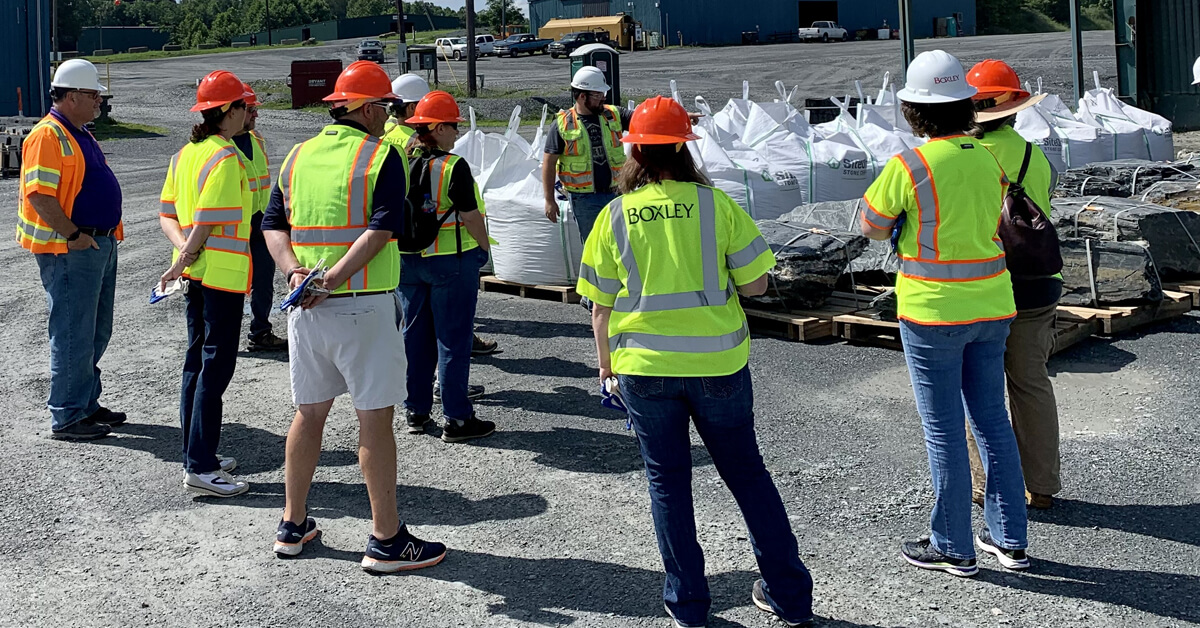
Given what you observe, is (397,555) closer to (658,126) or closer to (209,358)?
→ (209,358)

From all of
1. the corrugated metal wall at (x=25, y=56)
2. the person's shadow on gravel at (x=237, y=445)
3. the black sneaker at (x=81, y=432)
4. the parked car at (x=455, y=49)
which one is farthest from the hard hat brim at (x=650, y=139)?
the parked car at (x=455, y=49)

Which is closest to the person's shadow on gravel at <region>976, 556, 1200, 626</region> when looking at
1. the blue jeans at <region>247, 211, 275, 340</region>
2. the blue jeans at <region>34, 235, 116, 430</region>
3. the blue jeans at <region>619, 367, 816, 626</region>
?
the blue jeans at <region>619, 367, 816, 626</region>

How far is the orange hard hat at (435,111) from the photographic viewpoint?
557cm

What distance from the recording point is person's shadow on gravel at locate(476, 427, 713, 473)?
530 cm

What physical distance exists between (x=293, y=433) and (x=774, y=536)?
5.93 feet

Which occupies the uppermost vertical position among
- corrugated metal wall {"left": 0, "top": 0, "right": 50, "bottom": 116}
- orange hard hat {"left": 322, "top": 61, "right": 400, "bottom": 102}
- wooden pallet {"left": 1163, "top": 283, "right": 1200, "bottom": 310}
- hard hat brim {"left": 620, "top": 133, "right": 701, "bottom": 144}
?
corrugated metal wall {"left": 0, "top": 0, "right": 50, "bottom": 116}

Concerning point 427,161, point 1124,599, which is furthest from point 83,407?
point 1124,599

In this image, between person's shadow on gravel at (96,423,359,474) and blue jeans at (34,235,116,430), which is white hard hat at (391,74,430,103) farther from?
person's shadow on gravel at (96,423,359,474)

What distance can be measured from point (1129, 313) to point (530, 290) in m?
4.15

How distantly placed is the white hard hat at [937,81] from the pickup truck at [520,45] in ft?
167

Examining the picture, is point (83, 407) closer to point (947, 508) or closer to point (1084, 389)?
point (947, 508)

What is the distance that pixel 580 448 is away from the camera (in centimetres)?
557

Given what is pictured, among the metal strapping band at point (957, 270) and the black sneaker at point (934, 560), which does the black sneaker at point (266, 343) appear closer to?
the black sneaker at point (934, 560)

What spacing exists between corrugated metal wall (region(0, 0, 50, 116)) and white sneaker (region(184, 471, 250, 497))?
20.9 m
